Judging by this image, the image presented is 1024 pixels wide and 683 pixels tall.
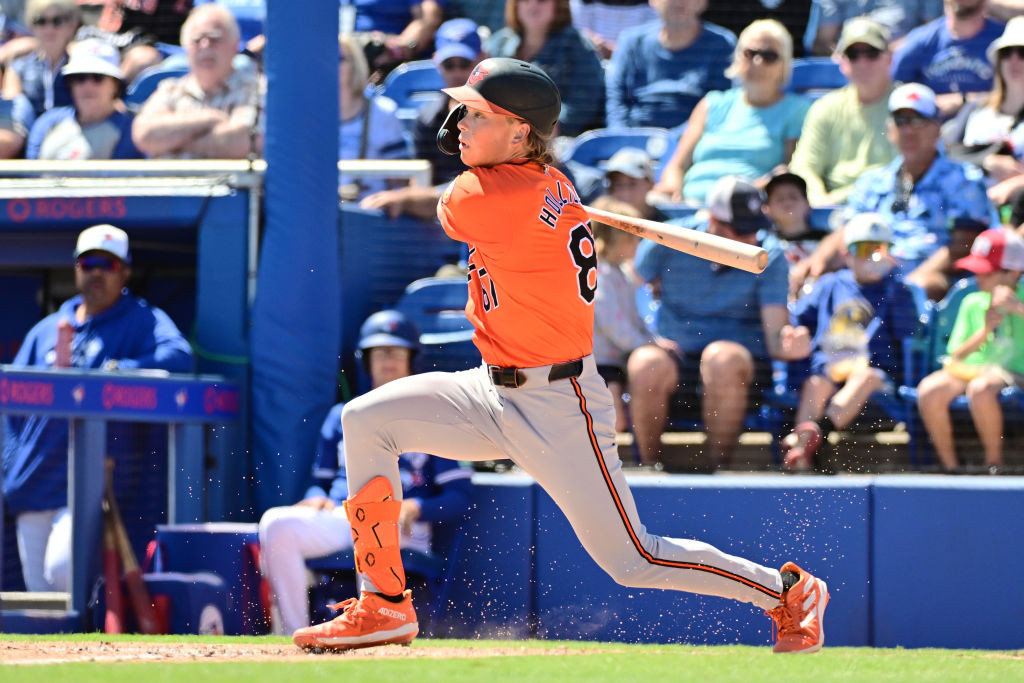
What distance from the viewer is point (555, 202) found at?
3.32m

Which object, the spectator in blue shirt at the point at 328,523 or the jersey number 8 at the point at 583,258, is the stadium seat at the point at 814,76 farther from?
the jersey number 8 at the point at 583,258

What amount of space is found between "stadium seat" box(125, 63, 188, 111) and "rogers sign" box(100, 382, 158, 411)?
8.29ft

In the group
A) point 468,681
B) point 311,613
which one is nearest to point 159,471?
point 311,613

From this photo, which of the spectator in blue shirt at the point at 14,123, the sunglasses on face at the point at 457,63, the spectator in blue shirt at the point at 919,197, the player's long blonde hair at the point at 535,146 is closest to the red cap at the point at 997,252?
the spectator in blue shirt at the point at 919,197

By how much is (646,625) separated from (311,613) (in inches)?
52.9

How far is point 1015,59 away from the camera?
243 inches

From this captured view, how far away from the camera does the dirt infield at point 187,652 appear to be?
346 cm

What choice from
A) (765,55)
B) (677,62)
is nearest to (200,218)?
(677,62)

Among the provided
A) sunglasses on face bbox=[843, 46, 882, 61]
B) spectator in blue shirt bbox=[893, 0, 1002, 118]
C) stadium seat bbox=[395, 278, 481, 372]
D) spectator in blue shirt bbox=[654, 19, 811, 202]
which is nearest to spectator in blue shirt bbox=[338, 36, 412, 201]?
stadium seat bbox=[395, 278, 481, 372]

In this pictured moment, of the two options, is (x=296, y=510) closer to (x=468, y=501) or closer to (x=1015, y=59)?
(x=468, y=501)

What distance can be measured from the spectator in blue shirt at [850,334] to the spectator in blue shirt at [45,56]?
4.42 metres

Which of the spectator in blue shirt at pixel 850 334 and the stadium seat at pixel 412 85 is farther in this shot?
the stadium seat at pixel 412 85

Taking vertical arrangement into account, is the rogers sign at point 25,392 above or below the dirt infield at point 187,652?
above

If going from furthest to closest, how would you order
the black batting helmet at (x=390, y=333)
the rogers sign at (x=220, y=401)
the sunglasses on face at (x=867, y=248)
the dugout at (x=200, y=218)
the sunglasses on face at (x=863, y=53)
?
the sunglasses on face at (x=863, y=53) → the dugout at (x=200, y=218) → the rogers sign at (x=220, y=401) → the sunglasses on face at (x=867, y=248) → the black batting helmet at (x=390, y=333)
